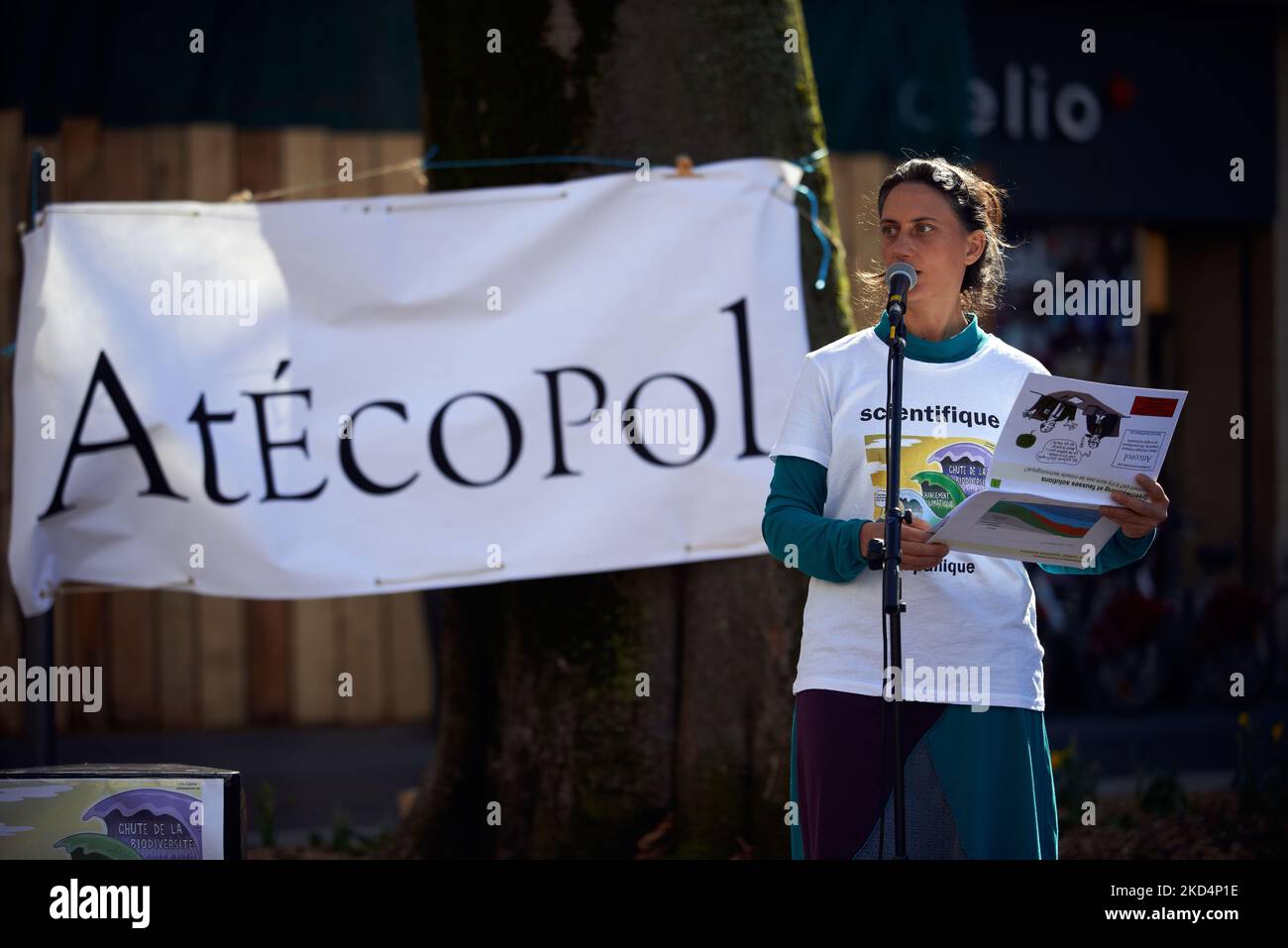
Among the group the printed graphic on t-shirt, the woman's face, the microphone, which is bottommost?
the printed graphic on t-shirt

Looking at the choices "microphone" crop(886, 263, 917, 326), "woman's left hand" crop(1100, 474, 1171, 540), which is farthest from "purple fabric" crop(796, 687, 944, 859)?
"microphone" crop(886, 263, 917, 326)

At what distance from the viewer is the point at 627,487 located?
5195mm

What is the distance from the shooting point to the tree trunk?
5.16 m

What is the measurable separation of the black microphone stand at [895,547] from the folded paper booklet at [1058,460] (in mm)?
94

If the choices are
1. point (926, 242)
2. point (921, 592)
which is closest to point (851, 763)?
point (921, 592)

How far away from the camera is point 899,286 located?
10.6ft

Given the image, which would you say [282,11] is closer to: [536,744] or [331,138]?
[331,138]

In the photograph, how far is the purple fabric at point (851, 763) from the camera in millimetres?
3240

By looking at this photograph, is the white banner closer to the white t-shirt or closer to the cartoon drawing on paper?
the white t-shirt

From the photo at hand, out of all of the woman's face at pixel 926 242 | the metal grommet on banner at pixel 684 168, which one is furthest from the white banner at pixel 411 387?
the woman's face at pixel 926 242

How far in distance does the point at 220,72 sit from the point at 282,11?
0.51m

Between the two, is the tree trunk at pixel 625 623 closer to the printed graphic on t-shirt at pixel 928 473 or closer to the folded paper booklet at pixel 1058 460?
the printed graphic on t-shirt at pixel 928 473

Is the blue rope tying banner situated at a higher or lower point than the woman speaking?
higher

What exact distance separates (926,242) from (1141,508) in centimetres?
70
